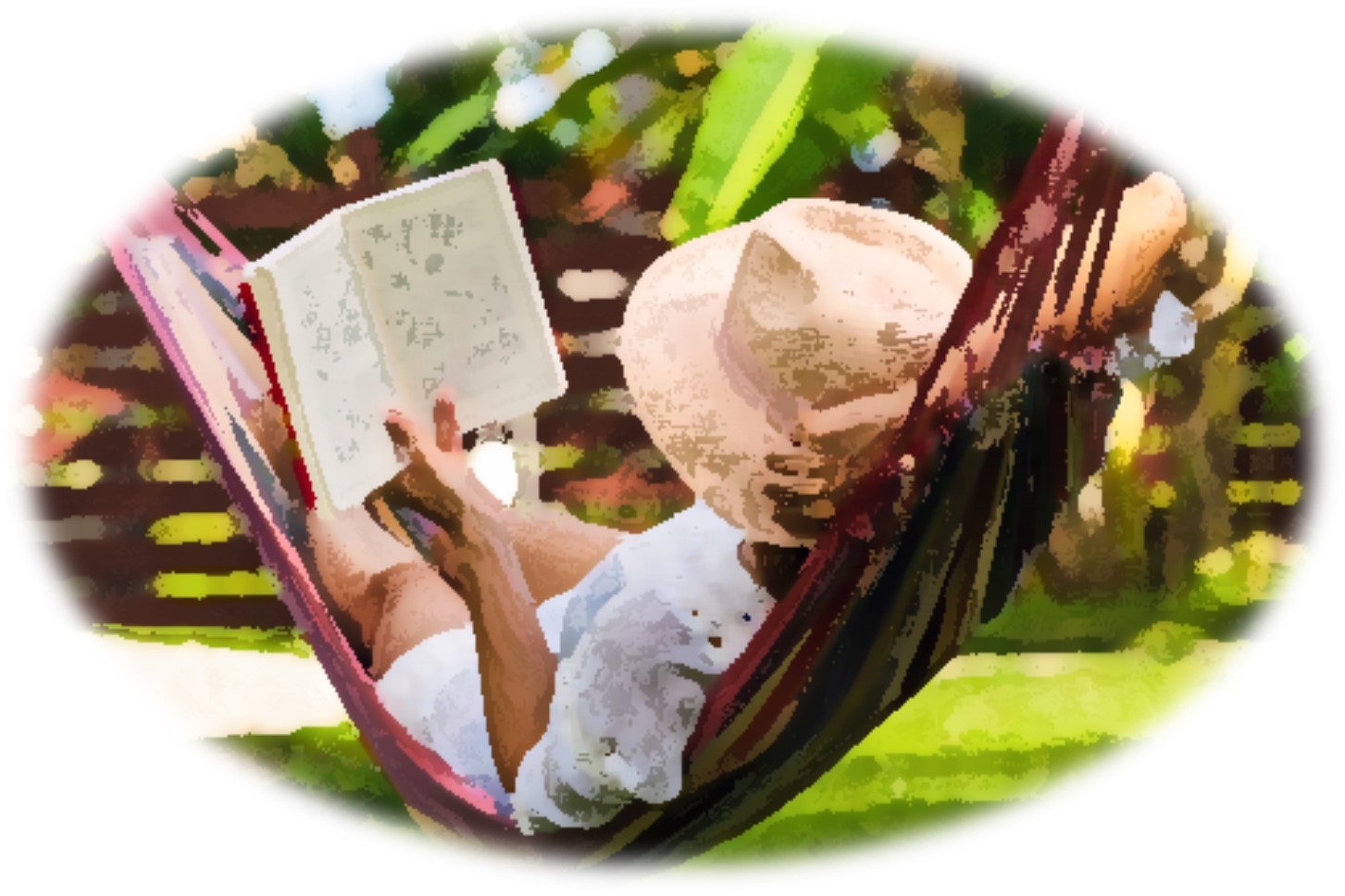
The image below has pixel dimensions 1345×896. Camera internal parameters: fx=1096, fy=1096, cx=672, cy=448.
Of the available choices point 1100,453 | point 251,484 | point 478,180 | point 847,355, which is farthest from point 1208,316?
point 251,484

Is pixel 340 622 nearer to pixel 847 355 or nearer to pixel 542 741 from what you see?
pixel 542 741

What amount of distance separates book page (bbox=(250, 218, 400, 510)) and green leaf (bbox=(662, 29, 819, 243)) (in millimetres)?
345

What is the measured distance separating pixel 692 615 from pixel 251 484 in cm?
42

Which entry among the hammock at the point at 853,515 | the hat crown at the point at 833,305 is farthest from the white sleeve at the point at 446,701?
the hat crown at the point at 833,305

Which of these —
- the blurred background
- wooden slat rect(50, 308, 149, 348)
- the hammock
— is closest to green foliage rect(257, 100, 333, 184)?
the blurred background

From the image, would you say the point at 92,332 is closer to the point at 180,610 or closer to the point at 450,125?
the point at 180,610

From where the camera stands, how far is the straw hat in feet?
2.56

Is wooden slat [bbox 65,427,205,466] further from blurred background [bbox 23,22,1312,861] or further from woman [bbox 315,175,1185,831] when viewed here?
woman [bbox 315,175,1185,831]

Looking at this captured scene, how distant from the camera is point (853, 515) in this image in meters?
0.80

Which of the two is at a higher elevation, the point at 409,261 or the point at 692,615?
the point at 409,261

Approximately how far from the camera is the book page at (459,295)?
2.83 ft

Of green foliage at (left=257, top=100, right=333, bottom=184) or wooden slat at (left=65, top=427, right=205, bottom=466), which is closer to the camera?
green foliage at (left=257, top=100, right=333, bottom=184)

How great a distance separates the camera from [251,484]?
0.98 meters

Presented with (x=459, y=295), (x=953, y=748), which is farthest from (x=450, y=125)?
(x=953, y=748)
